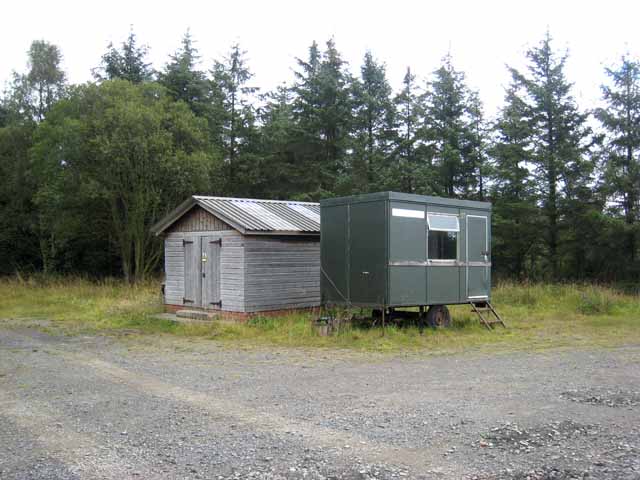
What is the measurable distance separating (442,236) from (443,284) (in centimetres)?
109

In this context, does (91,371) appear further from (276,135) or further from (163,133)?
(276,135)

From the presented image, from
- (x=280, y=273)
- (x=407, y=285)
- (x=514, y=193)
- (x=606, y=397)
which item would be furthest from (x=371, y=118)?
(x=606, y=397)

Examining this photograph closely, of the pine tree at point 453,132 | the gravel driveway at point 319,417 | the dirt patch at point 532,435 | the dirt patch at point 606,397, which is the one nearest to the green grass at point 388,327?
the gravel driveway at point 319,417

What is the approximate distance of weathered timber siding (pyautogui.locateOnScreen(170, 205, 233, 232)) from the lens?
51.1 feet

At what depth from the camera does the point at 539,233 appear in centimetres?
2841

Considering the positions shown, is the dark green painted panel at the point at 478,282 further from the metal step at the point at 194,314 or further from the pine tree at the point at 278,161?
the pine tree at the point at 278,161

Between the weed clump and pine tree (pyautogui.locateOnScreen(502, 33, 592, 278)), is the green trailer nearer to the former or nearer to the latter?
the weed clump

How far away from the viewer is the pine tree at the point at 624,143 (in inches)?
1006

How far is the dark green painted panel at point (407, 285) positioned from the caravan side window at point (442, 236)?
0.58m

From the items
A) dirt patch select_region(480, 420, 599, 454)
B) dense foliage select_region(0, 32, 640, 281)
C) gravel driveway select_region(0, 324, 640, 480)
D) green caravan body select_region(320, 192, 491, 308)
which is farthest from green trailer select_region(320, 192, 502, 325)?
dense foliage select_region(0, 32, 640, 281)

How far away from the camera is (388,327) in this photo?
1335 centimetres

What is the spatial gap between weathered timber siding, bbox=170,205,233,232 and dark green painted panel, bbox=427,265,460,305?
5.08 m

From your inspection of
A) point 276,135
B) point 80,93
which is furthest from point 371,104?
point 80,93

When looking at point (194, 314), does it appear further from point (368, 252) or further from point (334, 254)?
point (368, 252)
